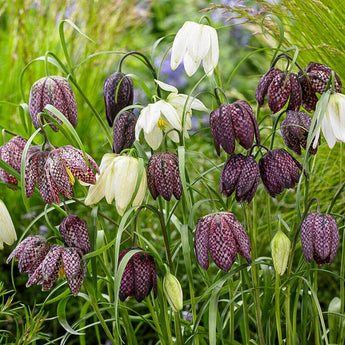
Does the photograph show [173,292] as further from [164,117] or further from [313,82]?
[313,82]

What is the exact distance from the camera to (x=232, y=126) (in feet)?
3.67

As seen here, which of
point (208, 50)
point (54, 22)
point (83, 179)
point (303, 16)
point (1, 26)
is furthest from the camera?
point (1, 26)

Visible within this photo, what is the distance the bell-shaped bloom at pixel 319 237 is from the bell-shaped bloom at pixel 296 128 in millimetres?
115

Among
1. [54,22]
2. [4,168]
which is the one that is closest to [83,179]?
[4,168]

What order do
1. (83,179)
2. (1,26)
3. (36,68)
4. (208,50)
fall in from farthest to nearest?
(1,26), (36,68), (208,50), (83,179)

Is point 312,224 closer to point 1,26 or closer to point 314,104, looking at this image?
point 314,104

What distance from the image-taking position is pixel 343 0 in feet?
5.52

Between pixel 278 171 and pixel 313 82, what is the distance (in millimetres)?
176

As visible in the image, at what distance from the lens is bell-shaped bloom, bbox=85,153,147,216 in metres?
1.07

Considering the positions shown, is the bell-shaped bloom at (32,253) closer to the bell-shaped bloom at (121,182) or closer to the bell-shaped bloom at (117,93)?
the bell-shaped bloom at (121,182)

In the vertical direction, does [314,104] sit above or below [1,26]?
above

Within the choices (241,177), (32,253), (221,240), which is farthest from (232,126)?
(32,253)

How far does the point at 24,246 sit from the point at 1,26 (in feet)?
9.79

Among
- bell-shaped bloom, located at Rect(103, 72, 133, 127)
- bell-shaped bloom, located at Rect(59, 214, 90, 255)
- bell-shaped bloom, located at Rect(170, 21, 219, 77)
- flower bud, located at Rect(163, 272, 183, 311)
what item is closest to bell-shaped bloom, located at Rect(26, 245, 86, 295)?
bell-shaped bloom, located at Rect(59, 214, 90, 255)
